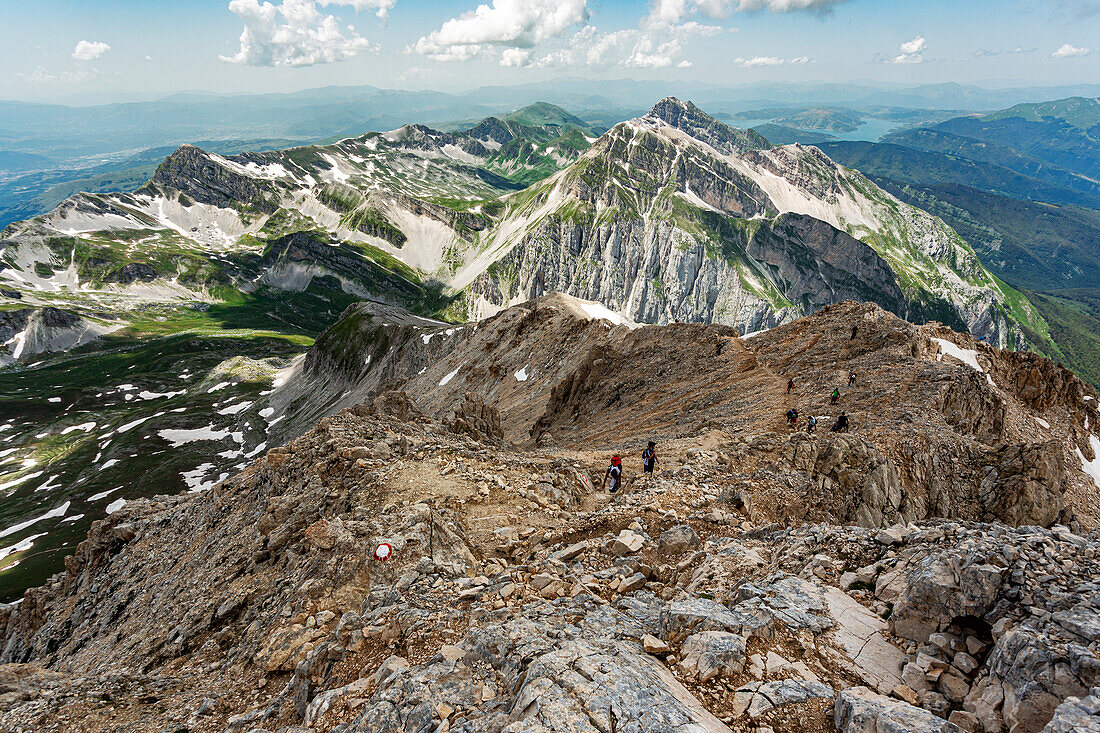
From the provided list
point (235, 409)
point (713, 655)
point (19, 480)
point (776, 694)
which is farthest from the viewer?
point (235, 409)

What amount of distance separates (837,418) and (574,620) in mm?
25335

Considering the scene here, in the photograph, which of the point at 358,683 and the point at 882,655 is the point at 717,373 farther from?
the point at 358,683

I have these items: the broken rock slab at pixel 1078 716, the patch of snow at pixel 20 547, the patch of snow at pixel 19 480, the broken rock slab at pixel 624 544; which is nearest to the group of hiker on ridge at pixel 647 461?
the broken rock slab at pixel 624 544

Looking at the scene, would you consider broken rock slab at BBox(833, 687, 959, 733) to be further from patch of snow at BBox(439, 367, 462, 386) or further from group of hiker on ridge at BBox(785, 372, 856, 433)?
patch of snow at BBox(439, 367, 462, 386)

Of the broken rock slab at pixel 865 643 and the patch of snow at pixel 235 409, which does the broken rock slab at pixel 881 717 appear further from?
the patch of snow at pixel 235 409

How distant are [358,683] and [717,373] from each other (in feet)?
132

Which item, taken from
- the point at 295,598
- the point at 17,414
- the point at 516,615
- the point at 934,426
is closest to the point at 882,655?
the point at 516,615

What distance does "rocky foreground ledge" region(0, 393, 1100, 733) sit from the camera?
9.16 metres

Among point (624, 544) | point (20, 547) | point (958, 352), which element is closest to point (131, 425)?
point (20, 547)

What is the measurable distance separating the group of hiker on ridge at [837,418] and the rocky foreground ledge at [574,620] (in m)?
6.07

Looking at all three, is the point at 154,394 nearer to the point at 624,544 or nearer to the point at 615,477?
the point at 615,477

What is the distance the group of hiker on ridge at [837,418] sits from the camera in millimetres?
27812

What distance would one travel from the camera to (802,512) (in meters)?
22.2

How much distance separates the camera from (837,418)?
99.8 feet
